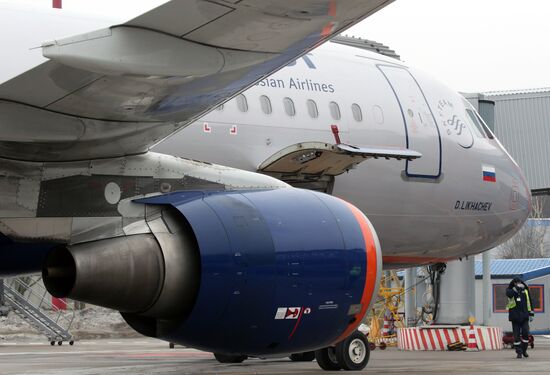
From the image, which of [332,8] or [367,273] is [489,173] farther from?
[332,8]

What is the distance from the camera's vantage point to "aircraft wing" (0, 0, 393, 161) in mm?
6914

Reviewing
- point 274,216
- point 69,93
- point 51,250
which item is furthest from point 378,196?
point 69,93

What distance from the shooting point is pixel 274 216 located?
9.41 meters

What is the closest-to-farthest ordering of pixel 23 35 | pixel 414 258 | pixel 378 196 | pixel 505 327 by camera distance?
1. pixel 23 35
2. pixel 378 196
3. pixel 414 258
4. pixel 505 327

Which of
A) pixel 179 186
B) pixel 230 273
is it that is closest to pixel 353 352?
pixel 179 186

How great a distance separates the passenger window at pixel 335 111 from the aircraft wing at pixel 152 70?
460 cm

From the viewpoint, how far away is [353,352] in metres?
14.8

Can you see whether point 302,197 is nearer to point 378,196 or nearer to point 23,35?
point 23,35

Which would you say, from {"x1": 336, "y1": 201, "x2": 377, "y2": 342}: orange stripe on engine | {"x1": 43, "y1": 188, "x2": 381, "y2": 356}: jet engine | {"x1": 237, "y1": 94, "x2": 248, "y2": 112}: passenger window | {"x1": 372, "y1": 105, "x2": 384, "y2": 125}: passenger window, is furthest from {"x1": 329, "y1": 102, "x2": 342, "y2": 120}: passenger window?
{"x1": 43, "y1": 188, "x2": 381, "y2": 356}: jet engine

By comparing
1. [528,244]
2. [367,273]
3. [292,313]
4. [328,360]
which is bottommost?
[528,244]

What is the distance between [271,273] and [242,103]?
3.88 m

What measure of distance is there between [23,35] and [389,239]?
647 centimetres

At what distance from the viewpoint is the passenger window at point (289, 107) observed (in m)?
13.2

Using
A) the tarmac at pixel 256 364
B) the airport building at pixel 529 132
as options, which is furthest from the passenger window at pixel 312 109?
the airport building at pixel 529 132
